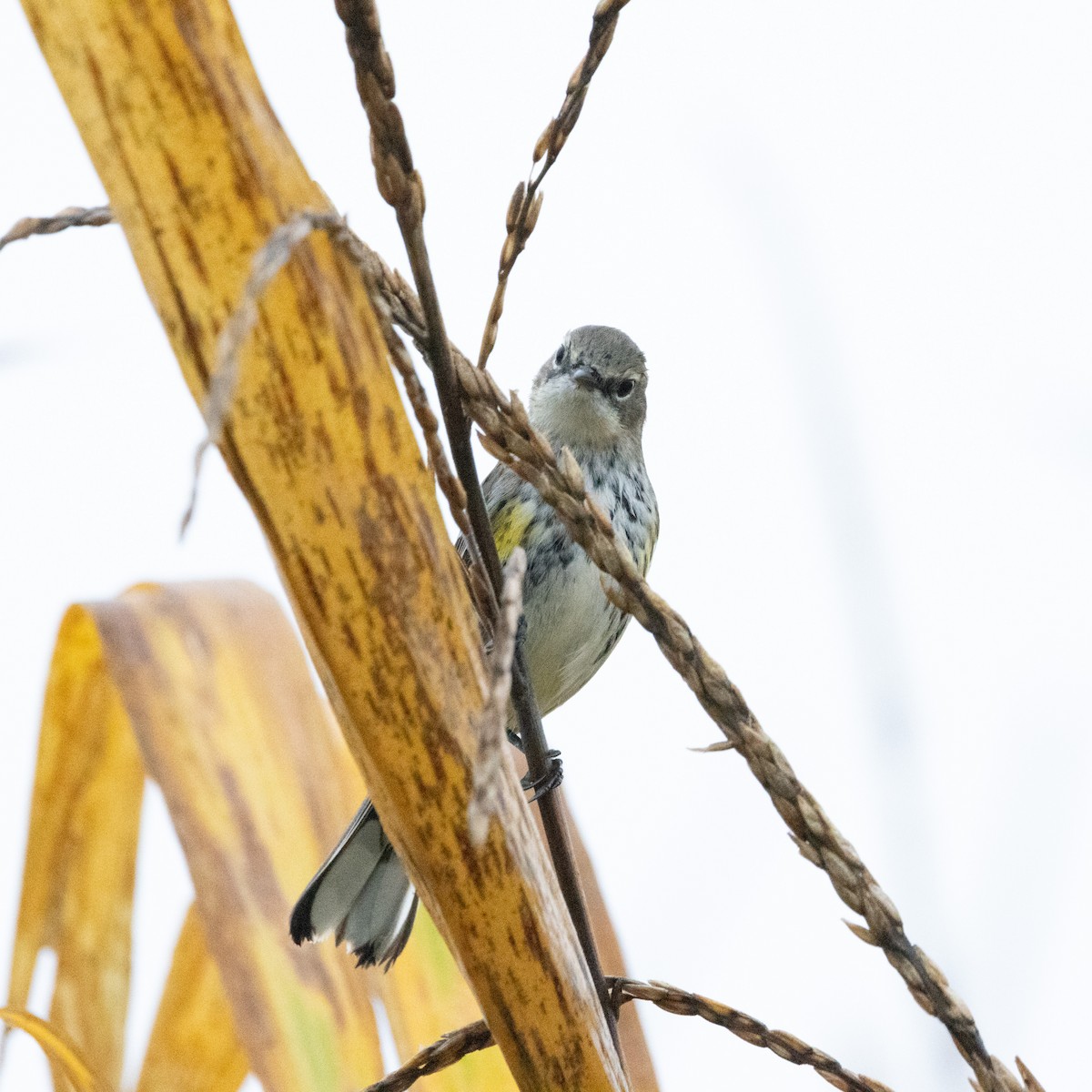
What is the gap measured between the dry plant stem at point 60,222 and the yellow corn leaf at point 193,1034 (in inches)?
32.5

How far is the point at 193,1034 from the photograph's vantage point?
153 centimetres

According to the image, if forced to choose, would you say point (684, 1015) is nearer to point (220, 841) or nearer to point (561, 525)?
point (220, 841)

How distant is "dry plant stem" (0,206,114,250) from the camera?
79 centimetres

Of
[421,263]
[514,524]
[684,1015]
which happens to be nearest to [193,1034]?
[684,1015]

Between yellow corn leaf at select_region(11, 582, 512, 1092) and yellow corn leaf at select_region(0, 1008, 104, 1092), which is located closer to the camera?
yellow corn leaf at select_region(0, 1008, 104, 1092)

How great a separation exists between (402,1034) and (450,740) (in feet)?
2.48

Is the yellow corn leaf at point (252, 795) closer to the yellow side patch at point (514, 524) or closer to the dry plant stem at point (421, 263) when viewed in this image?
the dry plant stem at point (421, 263)

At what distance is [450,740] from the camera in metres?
0.84

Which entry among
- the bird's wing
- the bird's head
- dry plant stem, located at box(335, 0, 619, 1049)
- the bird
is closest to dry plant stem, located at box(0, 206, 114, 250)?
dry plant stem, located at box(335, 0, 619, 1049)

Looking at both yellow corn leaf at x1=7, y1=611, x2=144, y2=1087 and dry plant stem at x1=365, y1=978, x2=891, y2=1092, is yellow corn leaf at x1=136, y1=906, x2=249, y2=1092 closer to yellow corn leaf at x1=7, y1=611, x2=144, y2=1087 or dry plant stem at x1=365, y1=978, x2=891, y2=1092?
yellow corn leaf at x1=7, y1=611, x2=144, y2=1087

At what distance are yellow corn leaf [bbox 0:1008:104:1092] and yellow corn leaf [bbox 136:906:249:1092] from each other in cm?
20

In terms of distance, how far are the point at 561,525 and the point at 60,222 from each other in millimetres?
1332

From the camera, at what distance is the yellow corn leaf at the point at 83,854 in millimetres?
1501

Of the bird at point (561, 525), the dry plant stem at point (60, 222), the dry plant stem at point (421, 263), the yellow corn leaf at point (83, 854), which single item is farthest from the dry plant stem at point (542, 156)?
the bird at point (561, 525)
